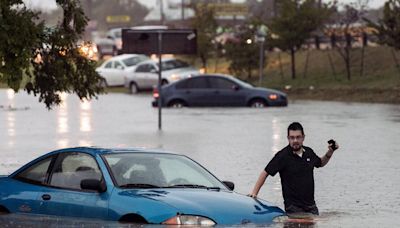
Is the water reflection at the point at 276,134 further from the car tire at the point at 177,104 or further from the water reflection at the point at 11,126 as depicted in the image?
the car tire at the point at 177,104

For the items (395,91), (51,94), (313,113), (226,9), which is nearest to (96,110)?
(313,113)

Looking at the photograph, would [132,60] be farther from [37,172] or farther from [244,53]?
[37,172]

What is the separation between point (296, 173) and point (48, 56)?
7829 mm

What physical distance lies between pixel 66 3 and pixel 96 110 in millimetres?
27433

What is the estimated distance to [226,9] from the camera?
125m

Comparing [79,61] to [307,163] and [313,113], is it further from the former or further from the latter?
[313,113]

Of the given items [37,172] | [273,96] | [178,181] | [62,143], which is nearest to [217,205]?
[178,181]

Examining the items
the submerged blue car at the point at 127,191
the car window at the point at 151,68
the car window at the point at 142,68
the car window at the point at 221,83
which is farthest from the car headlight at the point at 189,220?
the car window at the point at 142,68

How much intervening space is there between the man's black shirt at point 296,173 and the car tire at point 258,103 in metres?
34.7

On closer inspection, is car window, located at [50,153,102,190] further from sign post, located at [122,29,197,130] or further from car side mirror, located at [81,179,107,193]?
sign post, located at [122,29,197,130]

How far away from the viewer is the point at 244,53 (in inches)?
2566

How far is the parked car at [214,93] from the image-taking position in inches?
1914

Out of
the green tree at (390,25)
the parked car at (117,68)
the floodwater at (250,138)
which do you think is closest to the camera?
the floodwater at (250,138)

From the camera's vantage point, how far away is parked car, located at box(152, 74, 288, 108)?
4862 cm
